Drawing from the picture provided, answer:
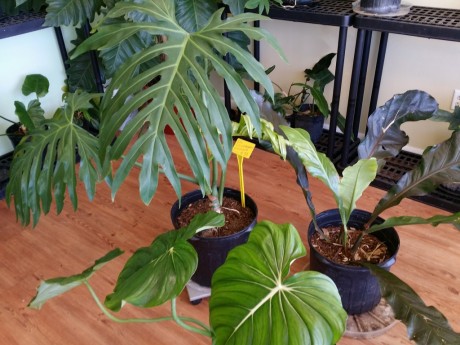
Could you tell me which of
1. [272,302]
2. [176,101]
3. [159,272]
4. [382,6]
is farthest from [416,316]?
[382,6]

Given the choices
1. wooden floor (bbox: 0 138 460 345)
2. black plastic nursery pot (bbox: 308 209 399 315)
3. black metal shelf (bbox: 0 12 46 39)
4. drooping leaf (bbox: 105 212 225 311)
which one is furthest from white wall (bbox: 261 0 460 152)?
drooping leaf (bbox: 105 212 225 311)

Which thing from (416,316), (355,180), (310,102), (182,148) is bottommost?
(310,102)

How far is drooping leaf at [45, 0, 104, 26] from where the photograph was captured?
161 cm

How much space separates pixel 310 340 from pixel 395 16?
1248 mm

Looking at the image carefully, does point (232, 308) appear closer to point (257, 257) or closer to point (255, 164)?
point (257, 257)

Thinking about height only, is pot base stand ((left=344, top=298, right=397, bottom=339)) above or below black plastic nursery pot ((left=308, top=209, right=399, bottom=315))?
below

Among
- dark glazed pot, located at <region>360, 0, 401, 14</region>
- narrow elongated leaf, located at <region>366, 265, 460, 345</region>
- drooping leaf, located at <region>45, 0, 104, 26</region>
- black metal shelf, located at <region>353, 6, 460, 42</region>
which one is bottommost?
narrow elongated leaf, located at <region>366, 265, 460, 345</region>

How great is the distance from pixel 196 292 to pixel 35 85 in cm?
138

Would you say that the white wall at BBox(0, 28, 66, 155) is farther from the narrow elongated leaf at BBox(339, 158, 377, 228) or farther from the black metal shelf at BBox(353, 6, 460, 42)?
the narrow elongated leaf at BBox(339, 158, 377, 228)

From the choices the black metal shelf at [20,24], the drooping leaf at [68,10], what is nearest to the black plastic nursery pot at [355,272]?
the drooping leaf at [68,10]

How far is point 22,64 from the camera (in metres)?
2.12

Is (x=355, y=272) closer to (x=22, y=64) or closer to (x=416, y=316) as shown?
(x=416, y=316)

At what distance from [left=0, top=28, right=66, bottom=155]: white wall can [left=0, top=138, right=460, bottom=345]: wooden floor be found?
1.94 feet

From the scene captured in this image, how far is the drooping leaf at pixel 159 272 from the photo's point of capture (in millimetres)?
761
